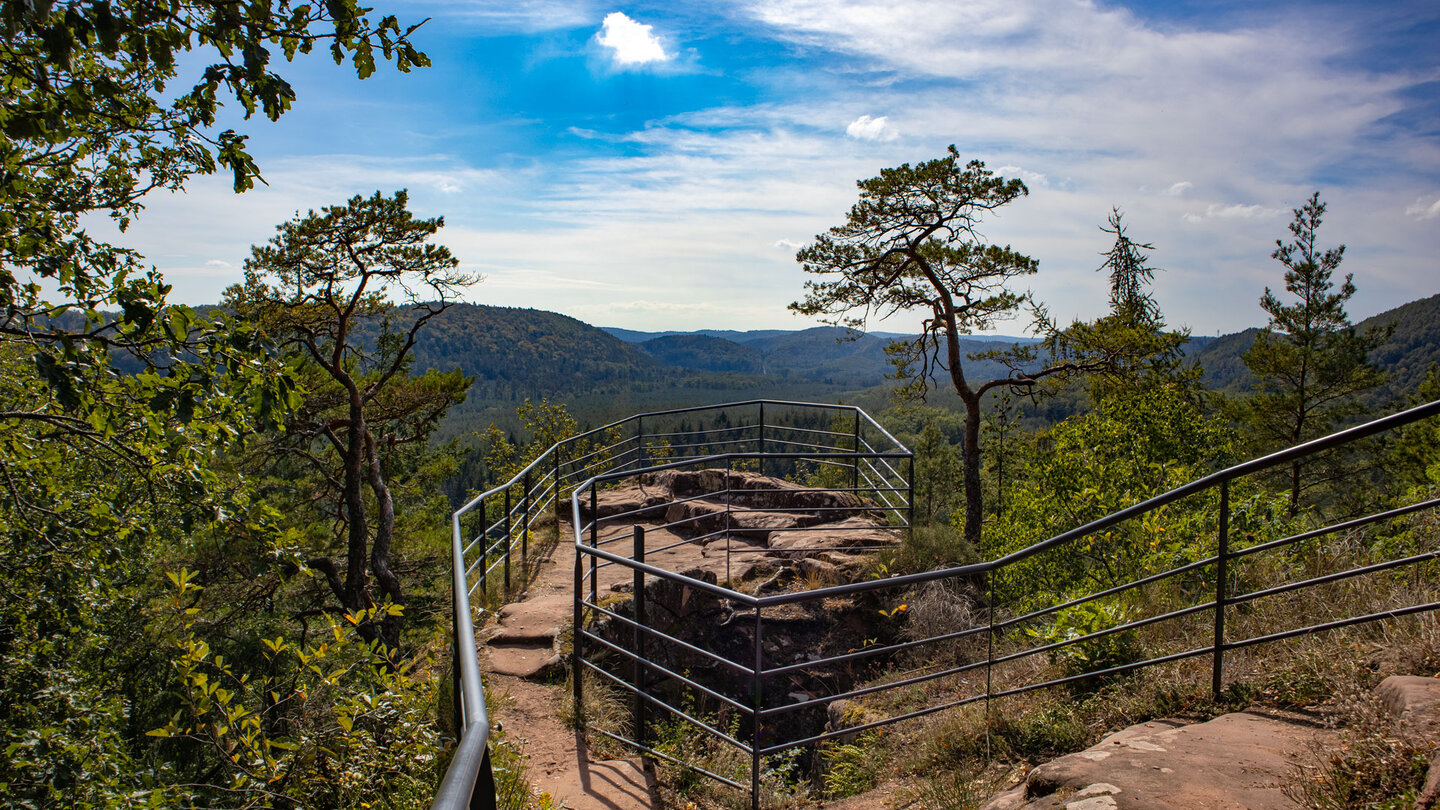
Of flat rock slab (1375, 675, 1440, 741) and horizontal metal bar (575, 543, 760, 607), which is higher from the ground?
horizontal metal bar (575, 543, 760, 607)

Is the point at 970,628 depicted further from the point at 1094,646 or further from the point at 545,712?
the point at 545,712

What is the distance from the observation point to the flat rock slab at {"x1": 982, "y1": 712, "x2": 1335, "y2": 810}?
261 centimetres

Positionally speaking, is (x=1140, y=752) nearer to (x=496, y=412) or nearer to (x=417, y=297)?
(x=417, y=297)

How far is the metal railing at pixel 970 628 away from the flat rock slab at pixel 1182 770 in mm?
403

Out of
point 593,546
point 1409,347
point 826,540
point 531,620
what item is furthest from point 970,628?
point 1409,347

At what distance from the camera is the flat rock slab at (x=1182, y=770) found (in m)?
2.61

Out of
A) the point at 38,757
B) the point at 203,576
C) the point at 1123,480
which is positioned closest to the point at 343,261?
the point at 203,576

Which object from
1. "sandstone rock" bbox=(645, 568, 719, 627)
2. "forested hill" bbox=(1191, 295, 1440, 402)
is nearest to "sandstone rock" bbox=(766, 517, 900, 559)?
"sandstone rock" bbox=(645, 568, 719, 627)

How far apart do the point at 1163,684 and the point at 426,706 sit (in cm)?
391

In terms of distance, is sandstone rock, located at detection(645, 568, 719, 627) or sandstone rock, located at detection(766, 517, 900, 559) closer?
sandstone rock, located at detection(645, 568, 719, 627)

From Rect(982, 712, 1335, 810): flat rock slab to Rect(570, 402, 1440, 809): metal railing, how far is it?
15.9 inches

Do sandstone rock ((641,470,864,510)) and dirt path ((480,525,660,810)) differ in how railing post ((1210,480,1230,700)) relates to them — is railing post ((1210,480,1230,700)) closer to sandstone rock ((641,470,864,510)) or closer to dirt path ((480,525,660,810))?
dirt path ((480,525,660,810))

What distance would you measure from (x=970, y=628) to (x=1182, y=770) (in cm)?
416

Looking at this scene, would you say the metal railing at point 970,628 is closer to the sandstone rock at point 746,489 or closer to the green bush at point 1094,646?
the green bush at point 1094,646
